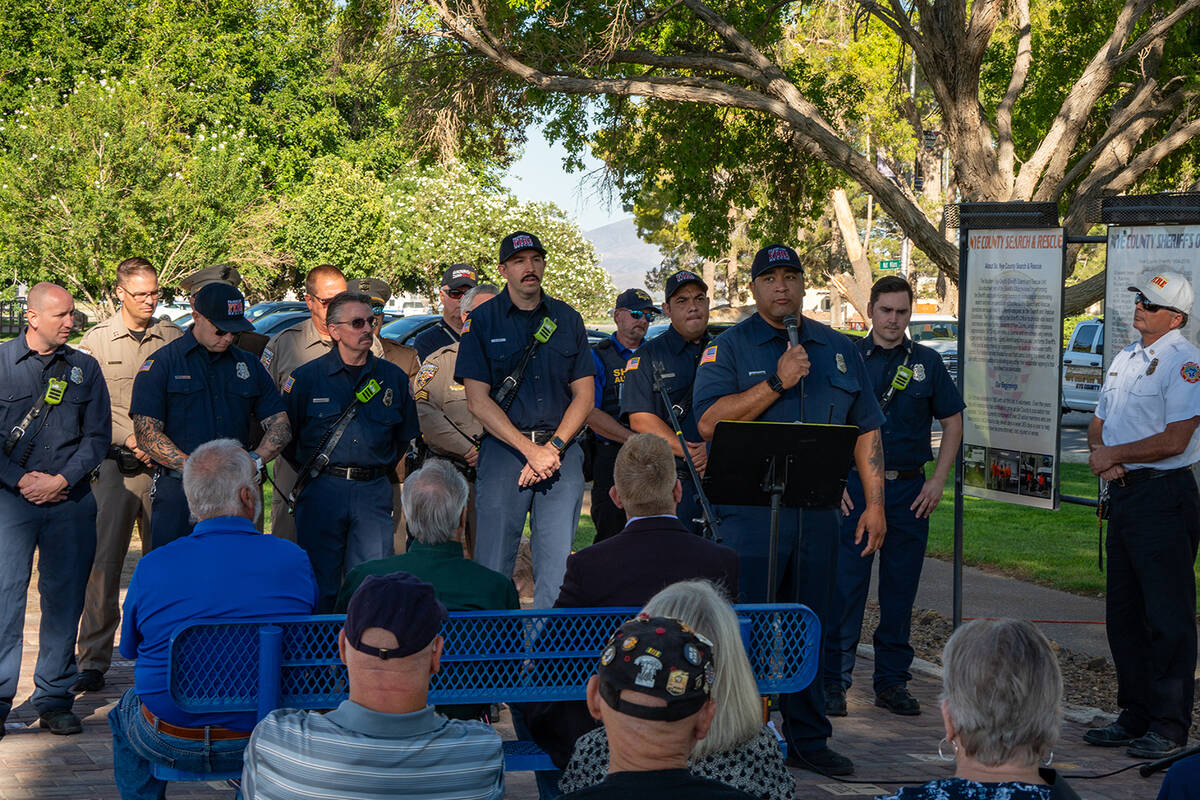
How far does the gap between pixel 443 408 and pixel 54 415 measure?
2.46m

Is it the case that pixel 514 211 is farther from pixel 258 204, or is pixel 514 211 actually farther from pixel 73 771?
pixel 73 771

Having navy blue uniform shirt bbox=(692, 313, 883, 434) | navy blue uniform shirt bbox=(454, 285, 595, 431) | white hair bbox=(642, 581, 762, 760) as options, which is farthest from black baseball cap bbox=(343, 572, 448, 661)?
navy blue uniform shirt bbox=(454, 285, 595, 431)

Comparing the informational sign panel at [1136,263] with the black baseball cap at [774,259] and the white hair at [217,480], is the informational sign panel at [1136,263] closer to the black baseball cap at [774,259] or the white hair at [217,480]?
the black baseball cap at [774,259]

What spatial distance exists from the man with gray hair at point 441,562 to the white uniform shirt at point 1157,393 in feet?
10.9

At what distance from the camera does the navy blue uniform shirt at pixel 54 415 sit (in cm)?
636

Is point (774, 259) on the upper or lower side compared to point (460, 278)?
lower

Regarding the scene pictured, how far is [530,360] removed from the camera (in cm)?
659

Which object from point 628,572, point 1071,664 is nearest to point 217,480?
point 628,572

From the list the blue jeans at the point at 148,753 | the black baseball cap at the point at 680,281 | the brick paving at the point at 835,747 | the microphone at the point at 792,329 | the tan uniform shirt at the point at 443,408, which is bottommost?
the brick paving at the point at 835,747

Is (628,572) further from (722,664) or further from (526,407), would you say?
(526,407)

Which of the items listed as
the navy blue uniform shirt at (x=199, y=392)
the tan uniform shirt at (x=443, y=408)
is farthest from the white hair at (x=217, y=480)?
the tan uniform shirt at (x=443, y=408)

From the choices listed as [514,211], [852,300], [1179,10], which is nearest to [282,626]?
[1179,10]

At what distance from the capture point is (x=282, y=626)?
4102 mm

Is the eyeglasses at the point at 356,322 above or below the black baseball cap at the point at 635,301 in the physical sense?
below
